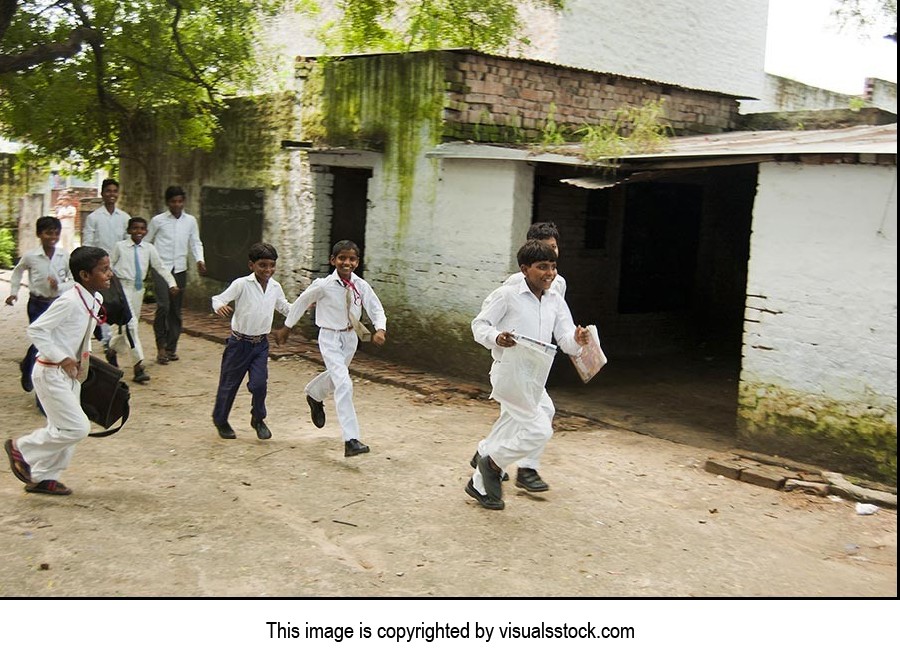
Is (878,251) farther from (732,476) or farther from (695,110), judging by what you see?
(695,110)

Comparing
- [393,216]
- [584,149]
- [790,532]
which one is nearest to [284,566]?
[790,532]

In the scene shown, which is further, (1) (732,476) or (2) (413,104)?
(2) (413,104)

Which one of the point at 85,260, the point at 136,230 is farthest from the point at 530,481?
the point at 136,230

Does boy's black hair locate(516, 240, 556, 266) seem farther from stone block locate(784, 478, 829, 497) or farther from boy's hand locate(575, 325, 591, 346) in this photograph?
stone block locate(784, 478, 829, 497)

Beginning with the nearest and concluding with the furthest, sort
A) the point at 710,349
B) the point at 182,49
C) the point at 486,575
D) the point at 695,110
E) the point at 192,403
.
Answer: the point at 486,575 → the point at 192,403 → the point at 182,49 → the point at 695,110 → the point at 710,349

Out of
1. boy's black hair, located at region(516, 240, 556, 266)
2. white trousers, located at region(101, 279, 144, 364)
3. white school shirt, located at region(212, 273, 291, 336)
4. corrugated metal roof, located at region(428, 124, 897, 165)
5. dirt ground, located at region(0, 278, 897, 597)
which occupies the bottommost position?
dirt ground, located at region(0, 278, 897, 597)

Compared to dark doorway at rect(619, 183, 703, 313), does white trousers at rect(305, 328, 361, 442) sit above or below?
below

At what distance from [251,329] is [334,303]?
27.2 inches

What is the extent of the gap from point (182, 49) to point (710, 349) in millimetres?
7446

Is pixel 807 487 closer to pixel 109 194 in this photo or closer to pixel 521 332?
pixel 521 332

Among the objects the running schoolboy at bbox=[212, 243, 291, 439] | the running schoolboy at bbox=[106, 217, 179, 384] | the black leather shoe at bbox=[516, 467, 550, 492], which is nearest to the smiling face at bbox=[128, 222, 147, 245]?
the running schoolboy at bbox=[106, 217, 179, 384]

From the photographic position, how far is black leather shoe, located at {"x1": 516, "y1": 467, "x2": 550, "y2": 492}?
603cm

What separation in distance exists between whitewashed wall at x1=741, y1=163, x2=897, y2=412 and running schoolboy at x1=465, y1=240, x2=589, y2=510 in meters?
2.13

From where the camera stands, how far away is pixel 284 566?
4629 mm
